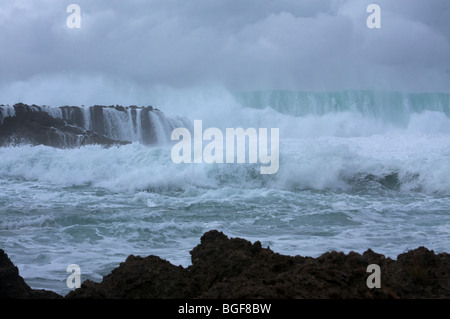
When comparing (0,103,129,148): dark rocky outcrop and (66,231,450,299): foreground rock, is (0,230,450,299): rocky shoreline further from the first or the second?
(0,103,129,148): dark rocky outcrop

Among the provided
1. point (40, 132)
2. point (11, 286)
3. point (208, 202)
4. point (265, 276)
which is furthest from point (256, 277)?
point (40, 132)

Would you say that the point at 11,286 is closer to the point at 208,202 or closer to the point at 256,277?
the point at 256,277

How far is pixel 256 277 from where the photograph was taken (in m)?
2.87

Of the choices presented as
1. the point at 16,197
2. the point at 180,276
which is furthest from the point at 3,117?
the point at 180,276

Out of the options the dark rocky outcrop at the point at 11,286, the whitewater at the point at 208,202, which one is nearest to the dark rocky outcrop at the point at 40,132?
the whitewater at the point at 208,202

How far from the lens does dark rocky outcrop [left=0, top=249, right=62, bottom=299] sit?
11.2 feet

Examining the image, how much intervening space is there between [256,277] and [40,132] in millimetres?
24963

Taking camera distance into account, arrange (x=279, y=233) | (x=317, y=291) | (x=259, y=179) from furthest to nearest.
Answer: (x=259, y=179)
(x=279, y=233)
(x=317, y=291)

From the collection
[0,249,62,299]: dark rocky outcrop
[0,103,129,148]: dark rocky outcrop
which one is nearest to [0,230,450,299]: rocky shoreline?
[0,249,62,299]: dark rocky outcrop

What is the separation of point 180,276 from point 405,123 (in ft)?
147

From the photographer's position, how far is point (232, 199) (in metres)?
12.6

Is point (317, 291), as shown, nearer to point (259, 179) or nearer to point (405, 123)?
point (259, 179)

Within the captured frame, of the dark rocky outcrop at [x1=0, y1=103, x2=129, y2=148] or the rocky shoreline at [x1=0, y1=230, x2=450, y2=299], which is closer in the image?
the rocky shoreline at [x1=0, y1=230, x2=450, y2=299]
